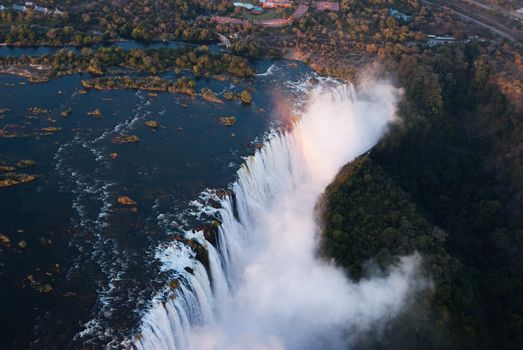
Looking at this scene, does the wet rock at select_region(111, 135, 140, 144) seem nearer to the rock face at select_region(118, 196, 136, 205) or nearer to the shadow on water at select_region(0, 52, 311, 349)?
the shadow on water at select_region(0, 52, 311, 349)

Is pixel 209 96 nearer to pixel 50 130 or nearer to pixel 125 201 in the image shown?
pixel 50 130

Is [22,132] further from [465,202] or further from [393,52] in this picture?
[393,52]

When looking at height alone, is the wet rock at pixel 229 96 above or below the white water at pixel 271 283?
above

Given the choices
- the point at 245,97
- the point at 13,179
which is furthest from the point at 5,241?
the point at 245,97

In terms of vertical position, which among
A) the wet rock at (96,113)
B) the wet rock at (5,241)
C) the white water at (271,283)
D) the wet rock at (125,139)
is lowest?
the white water at (271,283)

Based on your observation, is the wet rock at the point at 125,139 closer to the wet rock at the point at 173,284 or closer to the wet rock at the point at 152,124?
the wet rock at the point at 152,124

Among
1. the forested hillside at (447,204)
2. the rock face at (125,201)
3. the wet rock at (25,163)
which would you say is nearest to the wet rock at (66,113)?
the wet rock at (25,163)

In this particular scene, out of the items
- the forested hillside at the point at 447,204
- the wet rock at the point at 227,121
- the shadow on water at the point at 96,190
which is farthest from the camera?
the wet rock at the point at 227,121
